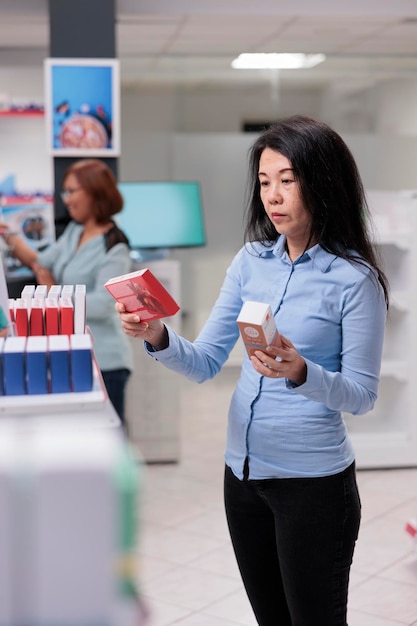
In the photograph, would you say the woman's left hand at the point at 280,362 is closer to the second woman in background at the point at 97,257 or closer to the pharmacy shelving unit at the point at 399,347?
the second woman in background at the point at 97,257

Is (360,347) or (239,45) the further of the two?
(239,45)

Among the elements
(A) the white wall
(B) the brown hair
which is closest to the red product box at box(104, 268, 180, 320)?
(B) the brown hair

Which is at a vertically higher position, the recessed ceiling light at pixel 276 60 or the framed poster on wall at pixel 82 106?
the recessed ceiling light at pixel 276 60

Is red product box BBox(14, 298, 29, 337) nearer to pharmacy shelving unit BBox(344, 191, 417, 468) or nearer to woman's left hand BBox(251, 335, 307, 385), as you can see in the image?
woman's left hand BBox(251, 335, 307, 385)

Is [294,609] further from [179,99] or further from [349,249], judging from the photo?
[179,99]

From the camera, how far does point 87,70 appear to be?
15.3 ft

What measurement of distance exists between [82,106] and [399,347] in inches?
90.6

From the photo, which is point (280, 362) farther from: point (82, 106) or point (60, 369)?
point (82, 106)

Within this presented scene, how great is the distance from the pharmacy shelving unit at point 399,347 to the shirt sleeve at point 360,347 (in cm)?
323

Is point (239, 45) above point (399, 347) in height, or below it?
above

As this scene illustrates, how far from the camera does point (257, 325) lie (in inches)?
65.4

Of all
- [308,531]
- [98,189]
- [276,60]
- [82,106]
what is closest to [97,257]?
[98,189]

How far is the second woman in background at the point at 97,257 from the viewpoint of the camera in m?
3.98

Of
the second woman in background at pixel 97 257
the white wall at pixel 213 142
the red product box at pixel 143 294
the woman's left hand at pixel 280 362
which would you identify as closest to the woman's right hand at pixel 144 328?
the red product box at pixel 143 294
